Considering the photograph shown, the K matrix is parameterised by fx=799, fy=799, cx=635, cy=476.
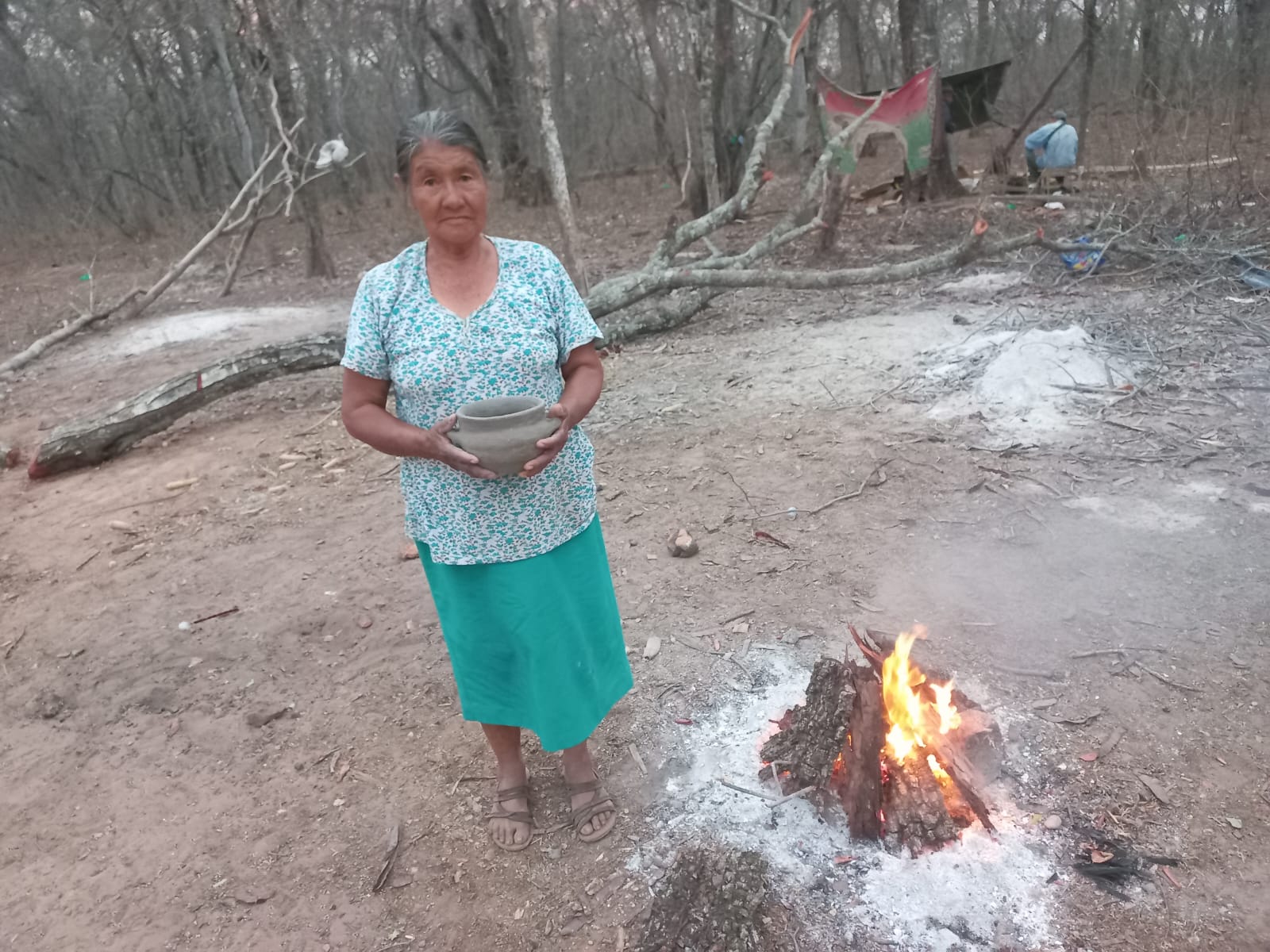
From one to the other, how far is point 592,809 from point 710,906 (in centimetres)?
52

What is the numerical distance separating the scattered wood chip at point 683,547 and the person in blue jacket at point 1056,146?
8.86m

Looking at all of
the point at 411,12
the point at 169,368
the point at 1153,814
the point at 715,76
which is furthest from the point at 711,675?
the point at 411,12

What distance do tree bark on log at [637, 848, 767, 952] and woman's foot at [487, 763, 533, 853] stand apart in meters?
0.47

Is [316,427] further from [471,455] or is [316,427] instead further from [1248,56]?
[1248,56]

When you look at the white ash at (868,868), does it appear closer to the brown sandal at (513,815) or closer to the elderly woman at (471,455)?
the brown sandal at (513,815)

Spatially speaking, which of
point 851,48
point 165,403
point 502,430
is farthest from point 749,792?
point 851,48

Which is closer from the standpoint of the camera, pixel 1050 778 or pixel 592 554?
pixel 592 554

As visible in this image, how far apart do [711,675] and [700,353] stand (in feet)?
12.7

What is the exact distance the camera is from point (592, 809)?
2.28 metres

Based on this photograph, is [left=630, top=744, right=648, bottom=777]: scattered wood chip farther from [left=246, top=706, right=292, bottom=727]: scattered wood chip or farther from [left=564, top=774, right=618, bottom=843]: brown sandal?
[left=246, top=706, right=292, bottom=727]: scattered wood chip

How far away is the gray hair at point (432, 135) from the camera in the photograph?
174 cm

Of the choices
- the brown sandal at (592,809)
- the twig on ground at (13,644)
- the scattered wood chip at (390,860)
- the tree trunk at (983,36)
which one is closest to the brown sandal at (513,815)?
the brown sandal at (592,809)

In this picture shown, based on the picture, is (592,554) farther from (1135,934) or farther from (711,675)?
(1135,934)

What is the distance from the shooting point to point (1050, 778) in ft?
7.25
